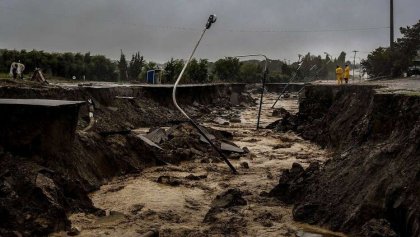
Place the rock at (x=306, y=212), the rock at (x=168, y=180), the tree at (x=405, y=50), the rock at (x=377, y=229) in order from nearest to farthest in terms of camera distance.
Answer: the rock at (x=377, y=229), the rock at (x=306, y=212), the rock at (x=168, y=180), the tree at (x=405, y=50)

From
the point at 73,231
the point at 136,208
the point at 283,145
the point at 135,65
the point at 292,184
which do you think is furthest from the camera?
the point at 135,65

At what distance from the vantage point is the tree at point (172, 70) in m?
42.1

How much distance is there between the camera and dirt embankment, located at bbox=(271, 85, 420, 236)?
6148 millimetres

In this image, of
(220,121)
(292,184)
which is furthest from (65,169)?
(220,121)

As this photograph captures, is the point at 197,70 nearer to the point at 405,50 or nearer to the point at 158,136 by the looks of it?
the point at 405,50

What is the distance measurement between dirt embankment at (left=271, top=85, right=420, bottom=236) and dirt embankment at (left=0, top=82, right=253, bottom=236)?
3.72 meters

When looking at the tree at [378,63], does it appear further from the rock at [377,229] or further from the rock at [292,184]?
the rock at [377,229]

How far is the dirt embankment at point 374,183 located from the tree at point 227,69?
53143 millimetres

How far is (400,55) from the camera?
35.3 meters

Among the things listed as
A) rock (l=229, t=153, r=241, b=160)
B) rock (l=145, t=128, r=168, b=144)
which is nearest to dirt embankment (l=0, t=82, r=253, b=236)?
rock (l=145, t=128, r=168, b=144)

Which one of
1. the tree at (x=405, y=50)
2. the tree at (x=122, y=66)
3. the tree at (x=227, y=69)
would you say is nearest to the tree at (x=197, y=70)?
the tree at (x=122, y=66)

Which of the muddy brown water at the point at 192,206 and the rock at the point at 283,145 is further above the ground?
the rock at the point at 283,145

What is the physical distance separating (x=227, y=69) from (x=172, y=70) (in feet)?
73.7

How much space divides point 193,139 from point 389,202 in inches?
349
